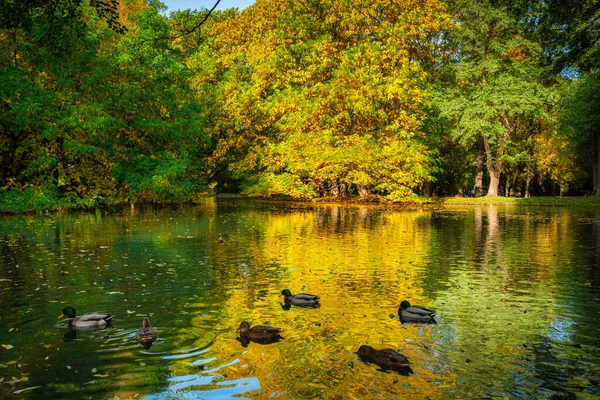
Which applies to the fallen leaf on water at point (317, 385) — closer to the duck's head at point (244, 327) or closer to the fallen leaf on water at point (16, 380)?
the duck's head at point (244, 327)

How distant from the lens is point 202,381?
8727mm

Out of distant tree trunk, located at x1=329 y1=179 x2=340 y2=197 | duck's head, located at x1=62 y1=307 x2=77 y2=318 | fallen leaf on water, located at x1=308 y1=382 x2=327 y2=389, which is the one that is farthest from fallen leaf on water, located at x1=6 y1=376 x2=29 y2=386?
distant tree trunk, located at x1=329 y1=179 x2=340 y2=197

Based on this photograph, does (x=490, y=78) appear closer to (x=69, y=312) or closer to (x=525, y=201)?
(x=525, y=201)

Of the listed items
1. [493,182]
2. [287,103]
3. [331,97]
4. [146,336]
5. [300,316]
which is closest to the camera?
[146,336]

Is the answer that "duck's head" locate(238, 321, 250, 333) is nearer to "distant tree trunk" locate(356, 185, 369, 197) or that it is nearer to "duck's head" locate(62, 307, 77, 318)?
"duck's head" locate(62, 307, 77, 318)

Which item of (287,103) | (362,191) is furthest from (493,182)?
(287,103)

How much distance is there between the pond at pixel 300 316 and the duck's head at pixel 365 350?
0.14 metres

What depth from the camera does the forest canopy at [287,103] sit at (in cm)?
4312

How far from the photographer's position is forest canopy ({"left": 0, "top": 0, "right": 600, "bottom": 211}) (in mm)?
43125

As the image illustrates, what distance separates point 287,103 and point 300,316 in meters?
47.9

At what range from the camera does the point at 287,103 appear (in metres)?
58.7

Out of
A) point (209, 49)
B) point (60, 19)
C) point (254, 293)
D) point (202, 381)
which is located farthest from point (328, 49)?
point (202, 381)

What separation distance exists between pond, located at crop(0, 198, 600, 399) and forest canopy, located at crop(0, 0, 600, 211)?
15992 mm

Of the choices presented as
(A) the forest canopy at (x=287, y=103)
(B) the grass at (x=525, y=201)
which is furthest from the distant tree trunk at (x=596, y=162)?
(B) the grass at (x=525, y=201)
